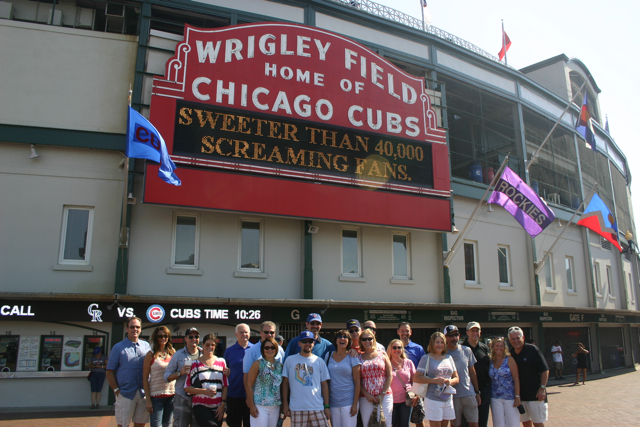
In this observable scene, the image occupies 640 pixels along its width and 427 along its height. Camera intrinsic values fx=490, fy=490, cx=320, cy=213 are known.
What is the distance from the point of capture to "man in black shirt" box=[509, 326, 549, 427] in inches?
280

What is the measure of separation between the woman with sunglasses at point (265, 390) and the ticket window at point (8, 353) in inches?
327

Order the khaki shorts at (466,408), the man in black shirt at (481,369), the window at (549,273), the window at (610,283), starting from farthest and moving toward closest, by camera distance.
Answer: the window at (610,283) → the window at (549,273) → the man in black shirt at (481,369) → the khaki shorts at (466,408)

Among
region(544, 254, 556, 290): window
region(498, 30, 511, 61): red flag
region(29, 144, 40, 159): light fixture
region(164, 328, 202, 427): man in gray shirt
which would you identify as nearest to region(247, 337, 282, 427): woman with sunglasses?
region(164, 328, 202, 427): man in gray shirt

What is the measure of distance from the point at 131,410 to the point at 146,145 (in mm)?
6013

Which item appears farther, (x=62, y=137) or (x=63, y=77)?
(x=63, y=77)

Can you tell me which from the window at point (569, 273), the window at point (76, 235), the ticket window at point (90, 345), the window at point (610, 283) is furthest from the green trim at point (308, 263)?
the window at point (610, 283)

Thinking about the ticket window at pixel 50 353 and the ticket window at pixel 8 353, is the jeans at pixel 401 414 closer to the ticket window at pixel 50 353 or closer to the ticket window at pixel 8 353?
the ticket window at pixel 50 353

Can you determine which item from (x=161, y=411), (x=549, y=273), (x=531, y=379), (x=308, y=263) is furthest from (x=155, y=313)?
(x=549, y=273)

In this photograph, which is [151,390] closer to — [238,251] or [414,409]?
[414,409]

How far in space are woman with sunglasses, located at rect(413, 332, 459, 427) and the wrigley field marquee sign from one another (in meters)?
7.28

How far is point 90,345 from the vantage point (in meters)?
12.1

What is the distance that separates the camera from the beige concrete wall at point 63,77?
13016mm

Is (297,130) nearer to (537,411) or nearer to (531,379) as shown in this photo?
(531,379)

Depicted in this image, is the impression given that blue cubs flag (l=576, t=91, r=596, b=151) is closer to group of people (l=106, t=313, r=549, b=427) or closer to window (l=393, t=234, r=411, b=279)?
window (l=393, t=234, r=411, b=279)
